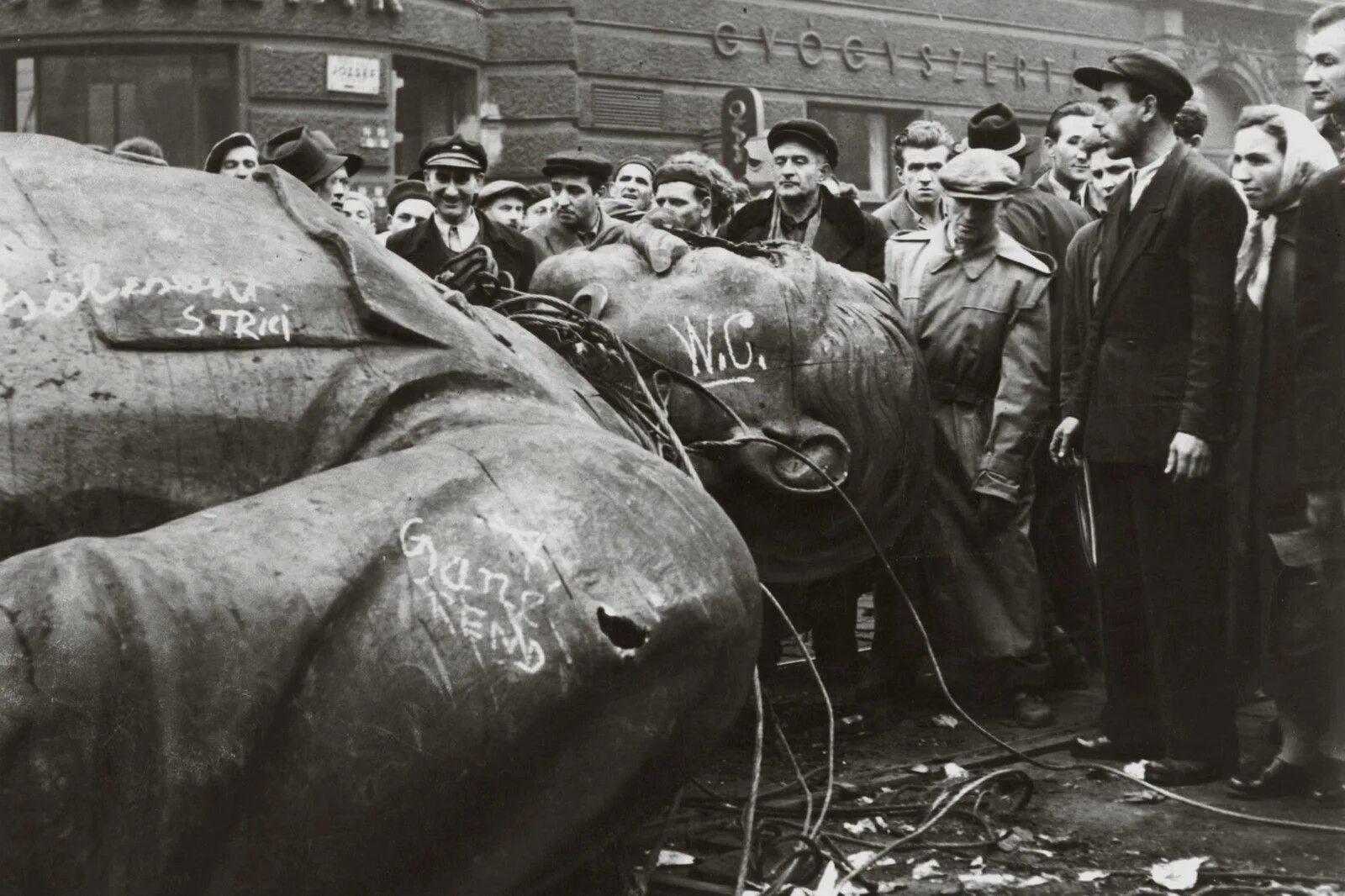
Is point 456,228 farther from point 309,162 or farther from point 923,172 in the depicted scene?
point 923,172

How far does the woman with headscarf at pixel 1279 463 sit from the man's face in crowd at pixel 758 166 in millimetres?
6078

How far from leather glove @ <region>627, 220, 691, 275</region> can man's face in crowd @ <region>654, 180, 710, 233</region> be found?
7.32 ft

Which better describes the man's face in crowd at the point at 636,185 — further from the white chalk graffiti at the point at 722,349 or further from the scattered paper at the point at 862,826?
the scattered paper at the point at 862,826

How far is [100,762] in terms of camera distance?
2.39 meters

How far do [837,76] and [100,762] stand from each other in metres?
14.6

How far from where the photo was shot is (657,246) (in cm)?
477

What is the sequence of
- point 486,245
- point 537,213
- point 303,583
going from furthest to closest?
point 537,213, point 486,245, point 303,583

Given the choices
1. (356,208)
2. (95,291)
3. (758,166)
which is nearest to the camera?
(95,291)

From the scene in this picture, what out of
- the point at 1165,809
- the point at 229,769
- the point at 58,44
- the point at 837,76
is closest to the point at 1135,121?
the point at 1165,809

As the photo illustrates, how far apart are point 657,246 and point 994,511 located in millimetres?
1972

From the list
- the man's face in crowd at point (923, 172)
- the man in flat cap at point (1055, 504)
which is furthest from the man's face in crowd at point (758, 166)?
the man in flat cap at point (1055, 504)

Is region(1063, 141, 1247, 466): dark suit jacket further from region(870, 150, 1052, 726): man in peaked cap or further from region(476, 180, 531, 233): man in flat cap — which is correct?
region(476, 180, 531, 233): man in flat cap

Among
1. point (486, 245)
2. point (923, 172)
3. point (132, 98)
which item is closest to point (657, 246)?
point (486, 245)

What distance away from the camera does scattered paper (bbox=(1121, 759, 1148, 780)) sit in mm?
5301
